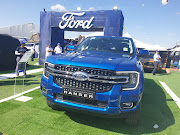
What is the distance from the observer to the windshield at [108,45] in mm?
3639

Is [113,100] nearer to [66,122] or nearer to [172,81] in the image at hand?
[66,122]

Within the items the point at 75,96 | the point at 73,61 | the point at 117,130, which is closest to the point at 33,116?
the point at 75,96

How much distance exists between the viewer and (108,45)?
3.81 metres

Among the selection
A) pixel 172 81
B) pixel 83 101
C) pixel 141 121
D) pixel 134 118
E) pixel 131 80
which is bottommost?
pixel 172 81

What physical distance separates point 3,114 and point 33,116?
2.07 feet

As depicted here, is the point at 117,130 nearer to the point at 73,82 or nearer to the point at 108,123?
the point at 108,123

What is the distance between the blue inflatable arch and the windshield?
797 cm

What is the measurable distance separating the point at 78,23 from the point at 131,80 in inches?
424

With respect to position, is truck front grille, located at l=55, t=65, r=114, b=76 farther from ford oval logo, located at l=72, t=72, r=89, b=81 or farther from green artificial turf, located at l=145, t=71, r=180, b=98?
green artificial turf, located at l=145, t=71, r=180, b=98

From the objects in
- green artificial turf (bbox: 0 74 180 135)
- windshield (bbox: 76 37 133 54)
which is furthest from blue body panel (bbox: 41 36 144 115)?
windshield (bbox: 76 37 133 54)

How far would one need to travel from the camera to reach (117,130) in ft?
9.11

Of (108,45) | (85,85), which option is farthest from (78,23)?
(85,85)

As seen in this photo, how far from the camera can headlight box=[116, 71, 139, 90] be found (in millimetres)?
2412

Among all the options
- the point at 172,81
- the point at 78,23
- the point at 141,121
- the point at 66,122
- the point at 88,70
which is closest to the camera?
the point at 88,70
